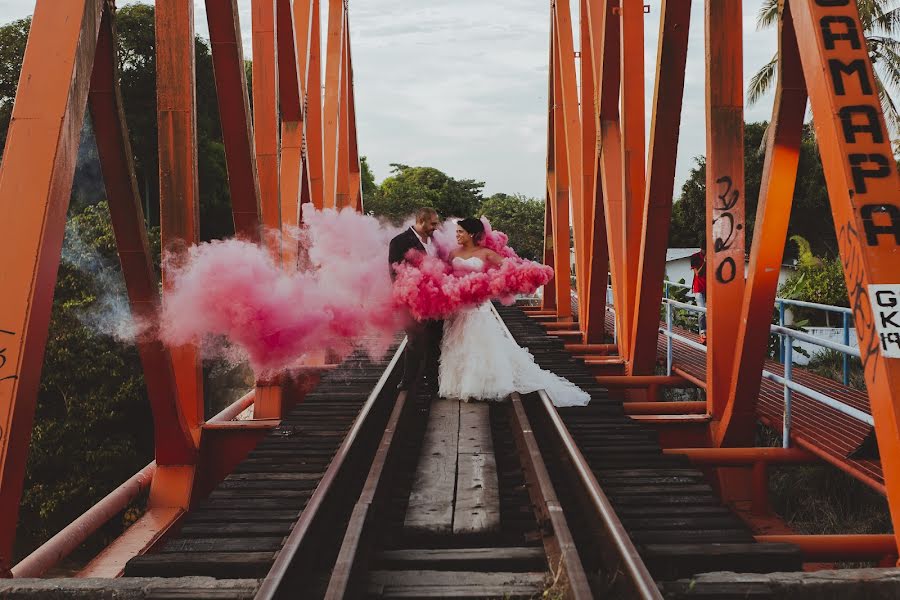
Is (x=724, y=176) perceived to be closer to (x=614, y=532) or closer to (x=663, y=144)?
(x=663, y=144)

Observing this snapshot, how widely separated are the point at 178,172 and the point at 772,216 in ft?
15.0

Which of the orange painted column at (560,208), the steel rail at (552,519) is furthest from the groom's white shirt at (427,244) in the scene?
the orange painted column at (560,208)

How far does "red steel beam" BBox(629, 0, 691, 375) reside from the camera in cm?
725

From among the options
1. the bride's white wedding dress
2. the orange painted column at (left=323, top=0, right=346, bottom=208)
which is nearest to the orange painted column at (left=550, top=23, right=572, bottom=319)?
the orange painted column at (left=323, top=0, right=346, bottom=208)

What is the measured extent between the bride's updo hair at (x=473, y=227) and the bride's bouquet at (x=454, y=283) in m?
0.14

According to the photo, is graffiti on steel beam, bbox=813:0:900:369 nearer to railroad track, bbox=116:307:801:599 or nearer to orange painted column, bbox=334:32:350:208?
railroad track, bbox=116:307:801:599

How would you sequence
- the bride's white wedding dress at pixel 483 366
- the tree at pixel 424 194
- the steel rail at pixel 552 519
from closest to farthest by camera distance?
1. the steel rail at pixel 552 519
2. the bride's white wedding dress at pixel 483 366
3. the tree at pixel 424 194

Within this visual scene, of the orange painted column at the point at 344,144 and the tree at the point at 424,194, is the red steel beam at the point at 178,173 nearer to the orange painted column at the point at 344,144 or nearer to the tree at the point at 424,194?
the orange painted column at the point at 344,144

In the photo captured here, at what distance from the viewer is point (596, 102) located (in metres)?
11.0

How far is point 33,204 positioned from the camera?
149 inches

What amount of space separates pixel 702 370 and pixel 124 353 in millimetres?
15783

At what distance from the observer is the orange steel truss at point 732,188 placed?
3686 millimetres

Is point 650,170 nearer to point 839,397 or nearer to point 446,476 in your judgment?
point 839,397

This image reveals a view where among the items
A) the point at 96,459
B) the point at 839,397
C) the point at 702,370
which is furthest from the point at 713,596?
the point at 96,459
